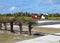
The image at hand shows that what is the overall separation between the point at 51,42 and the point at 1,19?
11.4m

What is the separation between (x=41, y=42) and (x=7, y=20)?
10.6 metres

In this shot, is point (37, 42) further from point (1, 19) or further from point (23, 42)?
point (1, 19)

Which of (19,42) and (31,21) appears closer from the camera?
(19,42)

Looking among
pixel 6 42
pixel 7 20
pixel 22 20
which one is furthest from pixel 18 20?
pixel 6 42

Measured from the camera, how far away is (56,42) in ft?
54.9

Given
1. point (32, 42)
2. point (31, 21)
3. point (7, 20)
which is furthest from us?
point (7, 20)

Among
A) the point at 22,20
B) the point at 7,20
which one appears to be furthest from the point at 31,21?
the point at 7,20

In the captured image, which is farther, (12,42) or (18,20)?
(18,20)

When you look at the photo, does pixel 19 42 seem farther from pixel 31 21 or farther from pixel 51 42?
pixel 31 21

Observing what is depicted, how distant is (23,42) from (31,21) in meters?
5.63

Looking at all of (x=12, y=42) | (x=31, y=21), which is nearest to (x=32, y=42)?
(x=12, y=42)

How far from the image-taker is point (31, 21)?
22.0 m

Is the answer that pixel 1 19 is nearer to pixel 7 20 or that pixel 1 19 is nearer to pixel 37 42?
pixel 7 20

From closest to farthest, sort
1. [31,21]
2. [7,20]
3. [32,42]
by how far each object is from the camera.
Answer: [32,42] < [31,21] < [7,20]
